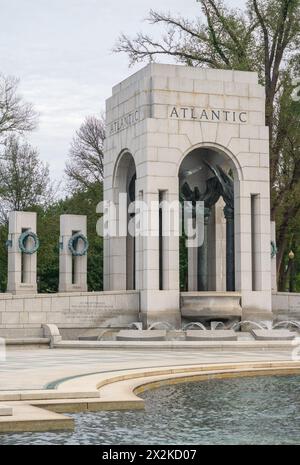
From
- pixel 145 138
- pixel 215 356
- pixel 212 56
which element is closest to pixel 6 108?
pixel 212 56

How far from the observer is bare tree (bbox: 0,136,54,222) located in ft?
166

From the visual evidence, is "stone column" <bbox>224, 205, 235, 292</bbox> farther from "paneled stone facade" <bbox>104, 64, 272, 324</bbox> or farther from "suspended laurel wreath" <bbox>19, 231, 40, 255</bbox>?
"suspended laurel wreath" <bbox>19, 231, 40, 255</bbox>

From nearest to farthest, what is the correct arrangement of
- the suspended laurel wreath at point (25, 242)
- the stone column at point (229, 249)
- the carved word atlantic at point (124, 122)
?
the suspended laurel wreath at point (25, 242) < the carved word atlantic at point (124, 122) < the stone column at point (229, 249)

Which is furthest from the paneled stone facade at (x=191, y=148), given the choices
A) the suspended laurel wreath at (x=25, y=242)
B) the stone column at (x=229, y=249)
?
the suspended laurel wreath at (x=25, y=242)

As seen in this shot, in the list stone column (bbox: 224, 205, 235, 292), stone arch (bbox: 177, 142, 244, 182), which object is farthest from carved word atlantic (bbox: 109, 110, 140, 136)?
stone column (bbox: 224, 205, 235, 292)

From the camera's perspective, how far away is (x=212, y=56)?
43312 mm

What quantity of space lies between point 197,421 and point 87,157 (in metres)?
44.9

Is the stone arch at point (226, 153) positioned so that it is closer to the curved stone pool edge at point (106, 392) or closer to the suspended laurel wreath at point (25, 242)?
the suspended laurel wreath at point (25, 242)

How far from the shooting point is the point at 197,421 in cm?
1257

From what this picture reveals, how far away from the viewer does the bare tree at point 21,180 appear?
50656mm

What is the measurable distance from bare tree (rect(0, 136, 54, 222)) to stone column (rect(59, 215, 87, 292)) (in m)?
16.6

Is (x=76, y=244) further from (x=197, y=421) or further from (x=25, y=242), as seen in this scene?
(x=197, y=421)

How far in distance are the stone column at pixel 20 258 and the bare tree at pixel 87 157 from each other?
74.1ft
